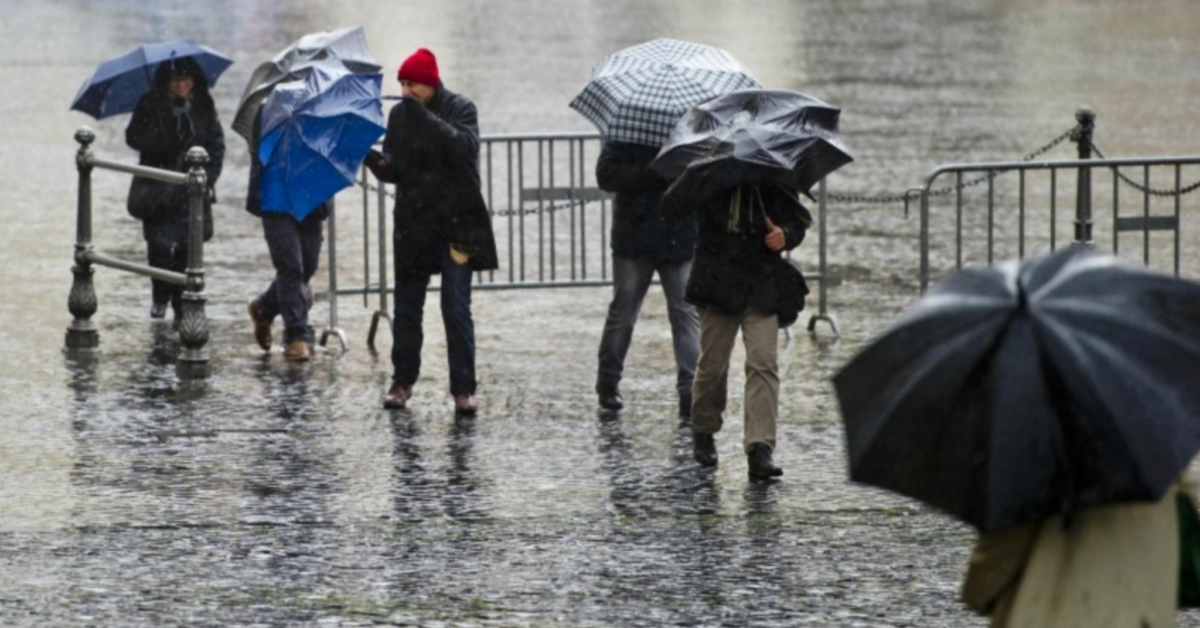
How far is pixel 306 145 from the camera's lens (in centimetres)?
1123

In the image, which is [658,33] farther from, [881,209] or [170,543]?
[170,543]

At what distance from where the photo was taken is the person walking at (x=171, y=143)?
12625 mm

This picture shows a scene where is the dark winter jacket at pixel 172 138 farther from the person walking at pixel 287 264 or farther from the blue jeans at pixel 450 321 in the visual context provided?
the blue jeans at pixel 450 321

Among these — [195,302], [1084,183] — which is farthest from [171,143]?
[1084,183]

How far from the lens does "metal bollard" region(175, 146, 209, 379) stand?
11328 millimetres

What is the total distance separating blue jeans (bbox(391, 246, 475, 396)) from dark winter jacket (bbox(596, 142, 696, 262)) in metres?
0.75

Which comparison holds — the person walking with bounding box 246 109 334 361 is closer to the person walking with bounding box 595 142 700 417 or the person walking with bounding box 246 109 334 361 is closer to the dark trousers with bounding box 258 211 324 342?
the dark trousers with bounding box 258 211 324 342

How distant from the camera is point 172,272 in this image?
1201 centimetres

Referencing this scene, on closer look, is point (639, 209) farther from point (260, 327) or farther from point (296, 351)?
point (260, 327)

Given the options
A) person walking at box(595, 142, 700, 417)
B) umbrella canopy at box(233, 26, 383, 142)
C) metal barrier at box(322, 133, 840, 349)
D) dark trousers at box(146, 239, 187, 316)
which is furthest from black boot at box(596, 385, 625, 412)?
dark trousers at box(146, 239, 187, 316)

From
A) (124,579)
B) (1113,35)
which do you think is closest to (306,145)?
(124,579)

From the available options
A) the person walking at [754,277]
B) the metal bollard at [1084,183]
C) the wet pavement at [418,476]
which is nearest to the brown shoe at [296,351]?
the wet pavement at [418,476]

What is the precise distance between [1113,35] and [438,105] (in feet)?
73.3

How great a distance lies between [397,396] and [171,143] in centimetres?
266
